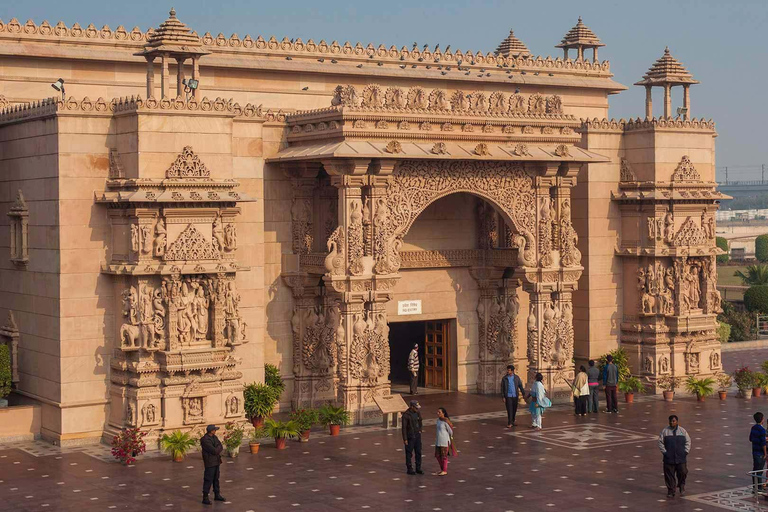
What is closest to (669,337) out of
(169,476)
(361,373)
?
(361,373)

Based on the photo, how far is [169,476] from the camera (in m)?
25.6

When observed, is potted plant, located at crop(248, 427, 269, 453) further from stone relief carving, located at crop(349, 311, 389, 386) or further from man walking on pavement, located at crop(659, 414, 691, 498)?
man walking on pavement, located at crop(659, 414, 691, 498)

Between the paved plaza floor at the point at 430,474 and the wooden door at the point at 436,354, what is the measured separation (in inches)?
180

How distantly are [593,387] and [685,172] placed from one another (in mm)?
7505

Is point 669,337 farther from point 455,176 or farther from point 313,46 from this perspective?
point 313,46

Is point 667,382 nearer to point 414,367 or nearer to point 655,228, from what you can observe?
point 655,228

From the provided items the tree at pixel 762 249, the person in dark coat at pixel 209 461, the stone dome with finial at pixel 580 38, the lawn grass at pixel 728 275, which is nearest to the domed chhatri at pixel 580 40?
the stone dome with finial at pixel 580 38

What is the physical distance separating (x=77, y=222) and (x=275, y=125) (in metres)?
5.95

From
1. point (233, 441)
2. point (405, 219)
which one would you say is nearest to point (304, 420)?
point (233, 441)

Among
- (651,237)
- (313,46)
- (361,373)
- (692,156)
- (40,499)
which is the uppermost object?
(313,46)

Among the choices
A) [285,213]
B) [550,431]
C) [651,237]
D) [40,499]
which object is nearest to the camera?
[40,499]

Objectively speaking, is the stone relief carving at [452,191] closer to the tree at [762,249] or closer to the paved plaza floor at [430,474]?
the paved plaza floor at [430,474]

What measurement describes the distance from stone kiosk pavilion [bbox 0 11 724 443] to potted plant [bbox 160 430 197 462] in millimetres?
1065

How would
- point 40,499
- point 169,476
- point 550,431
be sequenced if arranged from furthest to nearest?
point 550,431 < point 169,476 < point 40,499
